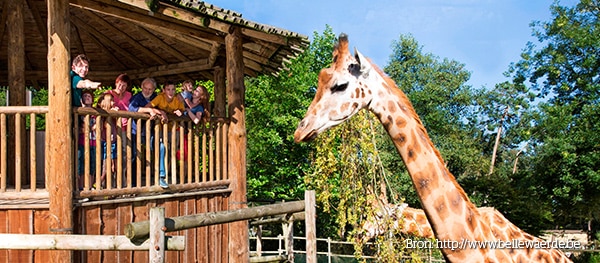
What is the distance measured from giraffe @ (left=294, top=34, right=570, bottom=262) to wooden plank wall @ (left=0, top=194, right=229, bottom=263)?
9.02ft

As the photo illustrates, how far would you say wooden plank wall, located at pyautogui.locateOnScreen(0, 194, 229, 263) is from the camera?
238 inches

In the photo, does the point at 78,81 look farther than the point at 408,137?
Yes

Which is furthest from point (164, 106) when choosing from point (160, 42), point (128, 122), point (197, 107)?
point (160, 42)

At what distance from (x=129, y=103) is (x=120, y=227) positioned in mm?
1777

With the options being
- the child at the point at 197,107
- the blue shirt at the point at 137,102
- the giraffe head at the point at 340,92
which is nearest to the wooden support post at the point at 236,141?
the child at the point at 197,107

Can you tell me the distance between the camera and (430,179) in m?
5.31

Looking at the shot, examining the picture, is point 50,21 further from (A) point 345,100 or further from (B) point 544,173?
(B) point 544,173

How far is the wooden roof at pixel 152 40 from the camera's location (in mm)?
7129

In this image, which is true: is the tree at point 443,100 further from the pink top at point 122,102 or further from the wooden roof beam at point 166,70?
the pink top at point 122,102

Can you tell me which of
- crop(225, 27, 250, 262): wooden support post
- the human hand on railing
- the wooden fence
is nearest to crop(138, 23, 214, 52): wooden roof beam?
crop(225, 27, 250, 262): wooden support post

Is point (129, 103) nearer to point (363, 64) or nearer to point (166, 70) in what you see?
point (363, 64)

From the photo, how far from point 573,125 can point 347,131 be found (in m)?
16.8

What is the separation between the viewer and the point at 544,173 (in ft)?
73.4

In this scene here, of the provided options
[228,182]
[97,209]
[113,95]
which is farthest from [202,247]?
[113,95]
